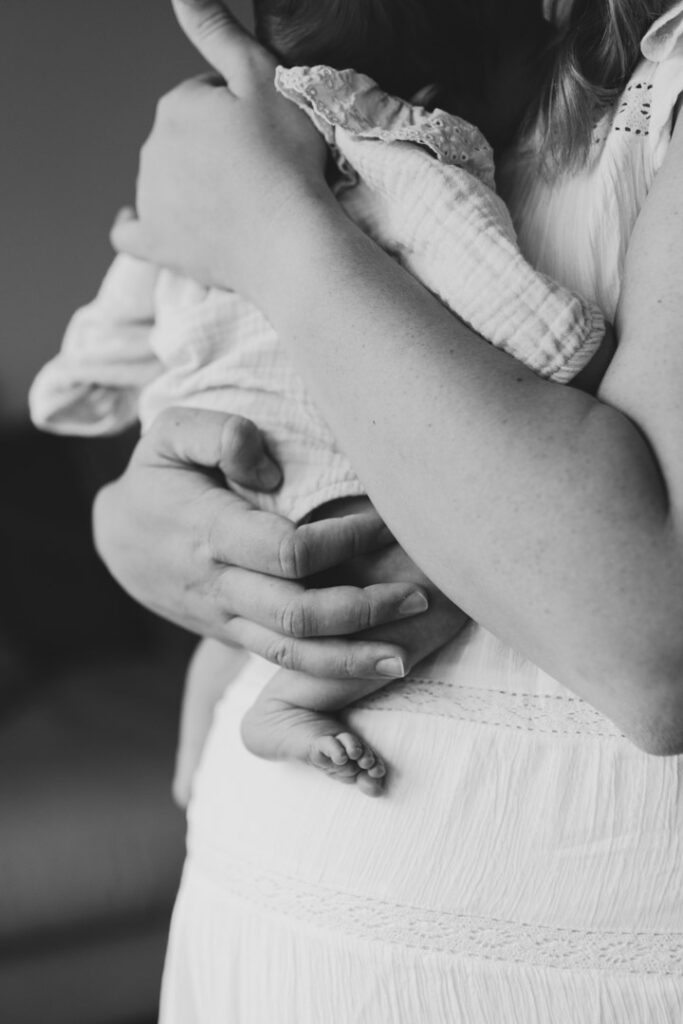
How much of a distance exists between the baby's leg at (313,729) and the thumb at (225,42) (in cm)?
47

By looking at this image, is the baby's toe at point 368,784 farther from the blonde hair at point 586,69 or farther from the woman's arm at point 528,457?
the blonde hair at point 586,69

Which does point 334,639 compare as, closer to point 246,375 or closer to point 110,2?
point 246,375

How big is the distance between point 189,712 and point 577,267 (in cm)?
79

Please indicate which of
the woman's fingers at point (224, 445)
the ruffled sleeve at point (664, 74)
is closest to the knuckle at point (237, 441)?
the woman's fingers at point (224, 445)

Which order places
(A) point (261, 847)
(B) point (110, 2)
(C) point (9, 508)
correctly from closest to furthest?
1. (A) point (261, 847)
2. (C) point (9, 508)
3. (B) point (110, 2)

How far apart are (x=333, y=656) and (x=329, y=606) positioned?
0.12 ft

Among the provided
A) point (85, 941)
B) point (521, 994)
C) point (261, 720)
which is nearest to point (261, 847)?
point (261, 720)

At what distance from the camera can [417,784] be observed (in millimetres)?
682

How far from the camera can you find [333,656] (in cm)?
70

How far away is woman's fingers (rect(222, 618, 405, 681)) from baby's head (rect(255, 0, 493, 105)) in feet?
1.46

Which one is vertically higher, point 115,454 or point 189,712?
point 189,712

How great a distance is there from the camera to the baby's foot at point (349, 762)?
682 millimetres

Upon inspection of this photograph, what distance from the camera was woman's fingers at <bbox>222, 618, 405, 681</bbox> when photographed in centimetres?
68

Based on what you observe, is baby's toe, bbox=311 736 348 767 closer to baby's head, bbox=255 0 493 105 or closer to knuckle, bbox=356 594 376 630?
knuckle, bbox=356 594 376 630
